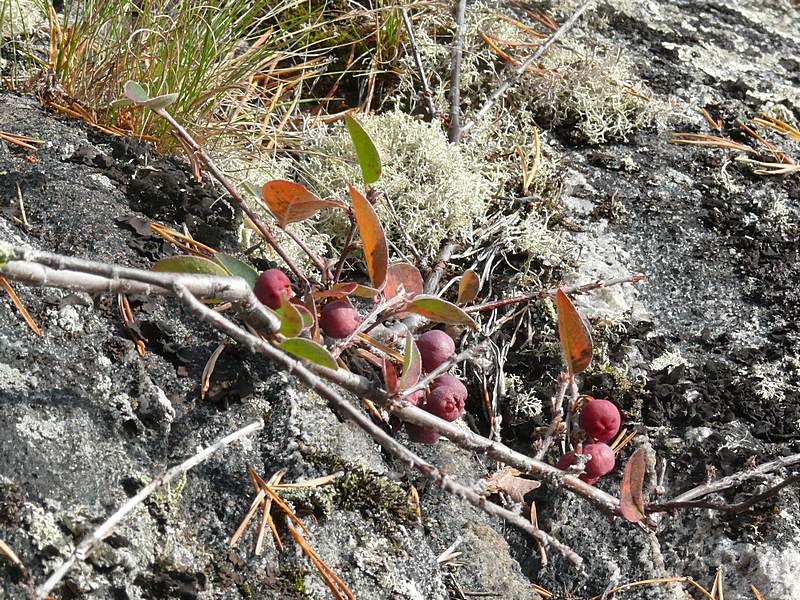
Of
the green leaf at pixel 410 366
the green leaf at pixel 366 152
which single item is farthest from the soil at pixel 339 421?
the green leaf at pixel 366 152

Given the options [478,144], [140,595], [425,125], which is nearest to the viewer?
[140,595]

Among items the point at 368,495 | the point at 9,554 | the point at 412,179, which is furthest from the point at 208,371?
the point at 412,179

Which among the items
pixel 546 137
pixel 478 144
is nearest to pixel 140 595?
pixel 478 144

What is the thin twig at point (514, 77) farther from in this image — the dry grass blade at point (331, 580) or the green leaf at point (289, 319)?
the dry grass blade at point (331, 580)

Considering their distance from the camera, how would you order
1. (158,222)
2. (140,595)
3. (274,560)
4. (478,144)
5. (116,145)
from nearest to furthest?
(140,595) < (274,560) < (158,222) < (116,145) < (478,144)

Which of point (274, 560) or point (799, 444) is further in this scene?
point (799, 444)

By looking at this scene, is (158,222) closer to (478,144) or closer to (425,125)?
(425,125)

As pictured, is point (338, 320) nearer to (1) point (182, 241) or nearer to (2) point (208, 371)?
(2) point (208, 371)

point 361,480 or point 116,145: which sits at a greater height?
point 116,145
